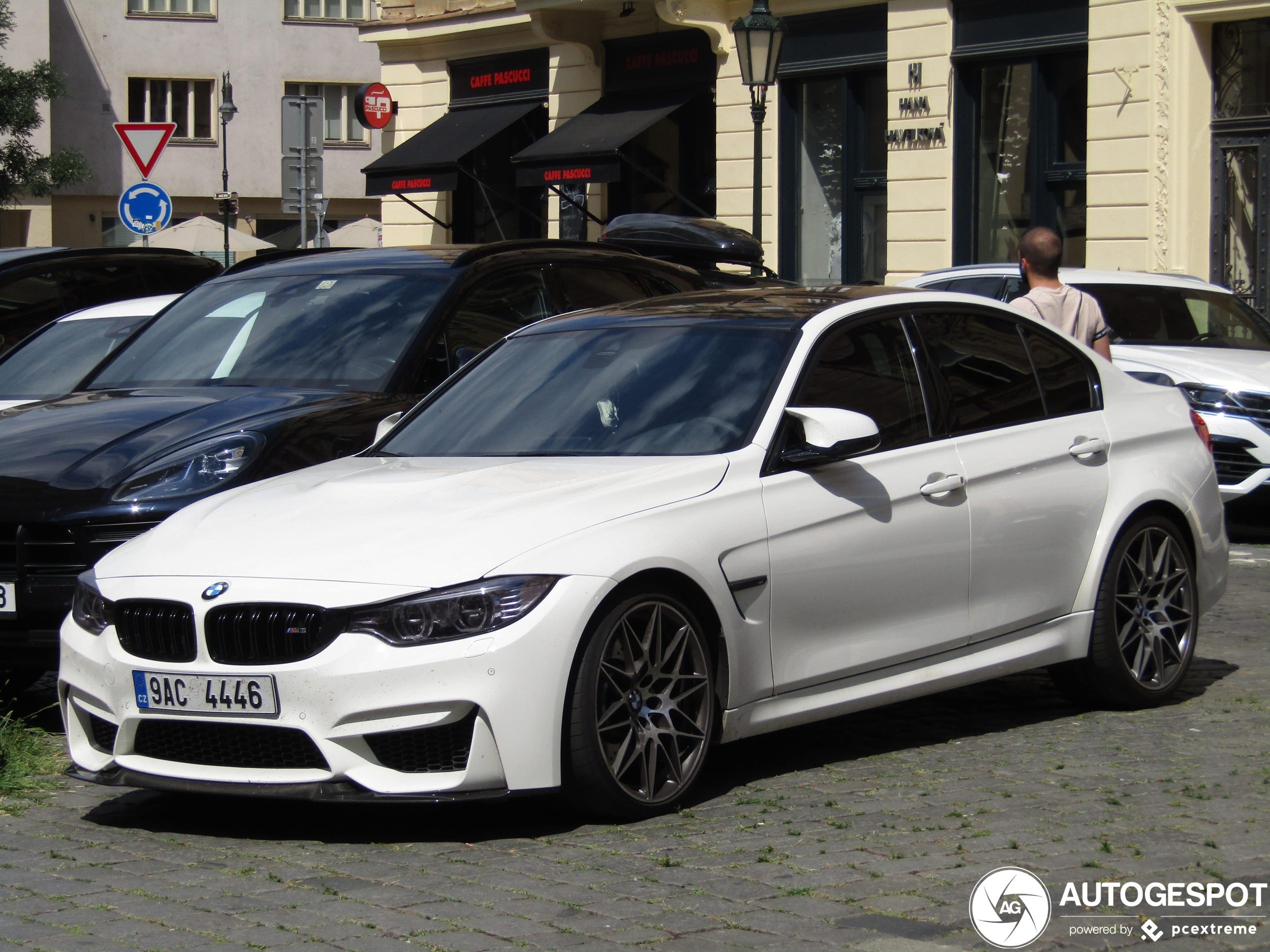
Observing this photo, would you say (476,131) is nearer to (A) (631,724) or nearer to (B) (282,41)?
(A) (631,724)

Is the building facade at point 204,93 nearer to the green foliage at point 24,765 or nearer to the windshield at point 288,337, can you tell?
the windshield at point 288,337

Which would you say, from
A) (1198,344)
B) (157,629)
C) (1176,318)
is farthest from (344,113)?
(157,629)

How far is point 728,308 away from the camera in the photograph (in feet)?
21.6

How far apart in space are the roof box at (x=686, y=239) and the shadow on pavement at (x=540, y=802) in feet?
27.9

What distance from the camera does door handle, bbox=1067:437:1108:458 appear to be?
22.3ft

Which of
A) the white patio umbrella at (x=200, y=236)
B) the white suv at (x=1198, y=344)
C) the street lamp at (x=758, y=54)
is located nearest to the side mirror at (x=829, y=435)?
the white suv at (x=1198, y=344)

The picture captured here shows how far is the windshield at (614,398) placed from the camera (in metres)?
5.96

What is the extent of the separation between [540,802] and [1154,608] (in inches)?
107

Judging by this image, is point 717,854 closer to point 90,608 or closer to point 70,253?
point 90,608

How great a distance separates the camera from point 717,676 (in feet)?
18.3

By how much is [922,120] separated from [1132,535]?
1641 cm

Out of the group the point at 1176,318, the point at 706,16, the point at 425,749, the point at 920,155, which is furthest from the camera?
the point at 706,16

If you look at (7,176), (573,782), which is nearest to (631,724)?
(573,782)

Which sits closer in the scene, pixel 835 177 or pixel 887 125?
pixel 887 125
